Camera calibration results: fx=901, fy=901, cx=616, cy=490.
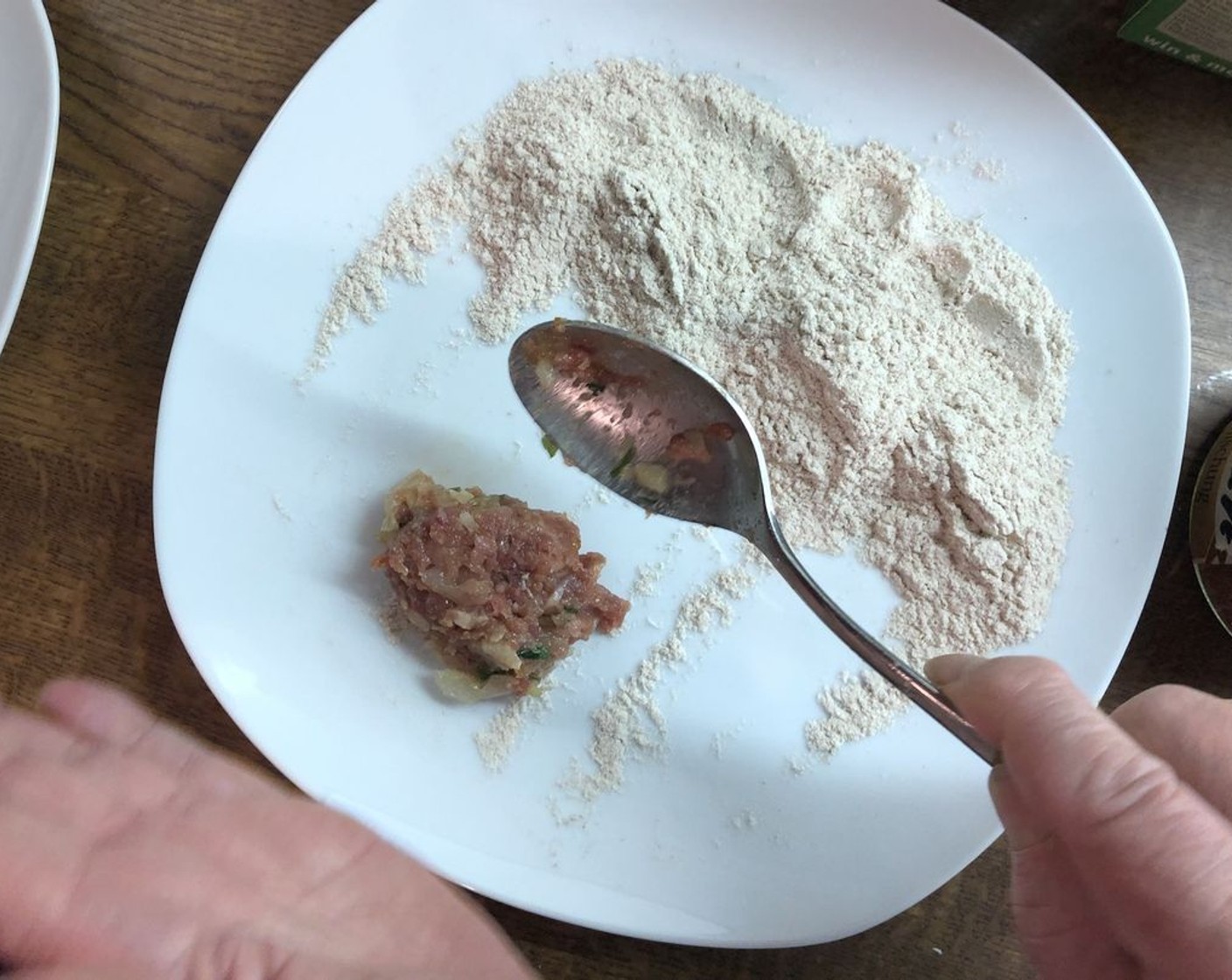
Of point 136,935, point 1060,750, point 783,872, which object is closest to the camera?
point 136,935

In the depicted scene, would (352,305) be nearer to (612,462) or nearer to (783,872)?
(612,462)

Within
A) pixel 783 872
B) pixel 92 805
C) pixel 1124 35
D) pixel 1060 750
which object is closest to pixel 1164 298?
pixel 1124 35

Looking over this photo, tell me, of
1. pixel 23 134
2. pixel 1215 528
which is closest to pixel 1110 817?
pixel 1215 528

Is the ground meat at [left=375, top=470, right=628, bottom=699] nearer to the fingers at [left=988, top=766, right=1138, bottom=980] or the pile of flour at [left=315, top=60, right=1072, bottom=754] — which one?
the pile of flour at [left=315, top=60, right=1072, bottom=754]

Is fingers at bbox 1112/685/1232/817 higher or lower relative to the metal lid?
lower

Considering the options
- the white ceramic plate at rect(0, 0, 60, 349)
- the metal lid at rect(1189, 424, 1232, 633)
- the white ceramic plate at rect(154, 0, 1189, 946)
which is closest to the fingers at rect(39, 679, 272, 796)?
the white ceramic plate at rect(154, 0, 1189, 946)

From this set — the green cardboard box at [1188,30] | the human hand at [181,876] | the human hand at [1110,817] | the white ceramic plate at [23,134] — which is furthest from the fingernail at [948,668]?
the white ceramic plate at [23,134]

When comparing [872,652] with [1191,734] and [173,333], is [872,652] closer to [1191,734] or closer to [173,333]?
[1191,734]

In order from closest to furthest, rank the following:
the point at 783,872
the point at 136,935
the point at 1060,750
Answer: the point at 136,935, the point at 1060,750, the point at 783,872
